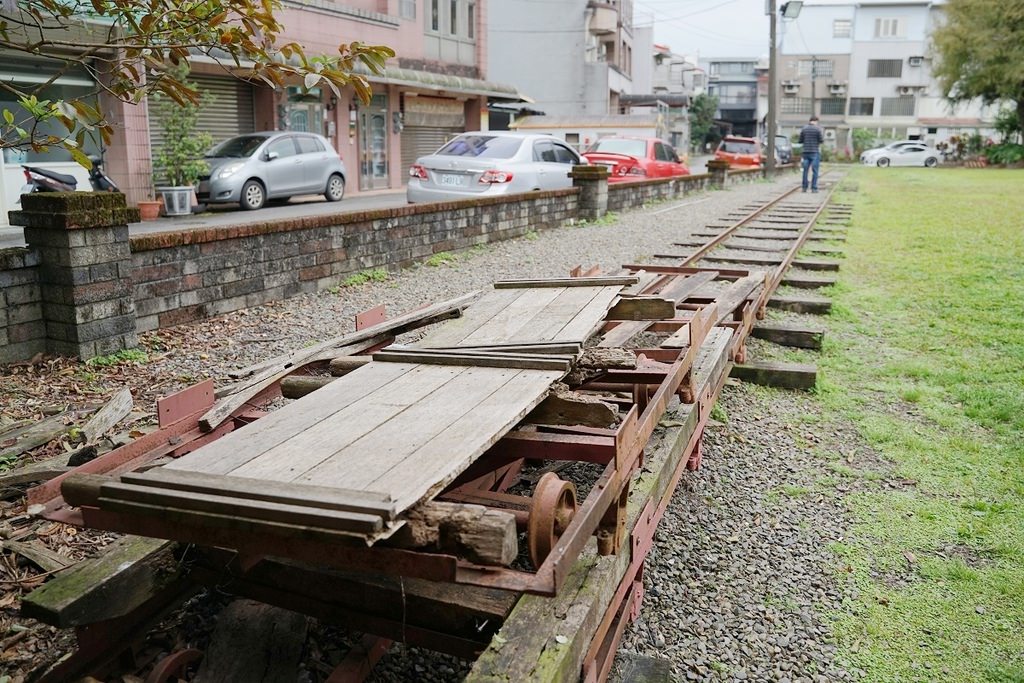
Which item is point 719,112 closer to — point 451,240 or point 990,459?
point 451,240

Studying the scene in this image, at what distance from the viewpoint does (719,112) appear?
8431cm

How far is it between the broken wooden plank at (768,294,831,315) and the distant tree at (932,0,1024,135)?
4253 cm

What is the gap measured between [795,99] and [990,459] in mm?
75666

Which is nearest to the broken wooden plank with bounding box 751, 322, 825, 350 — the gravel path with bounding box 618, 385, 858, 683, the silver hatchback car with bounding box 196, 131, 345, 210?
the gravel path with bounding box 618, 385, 858, 683

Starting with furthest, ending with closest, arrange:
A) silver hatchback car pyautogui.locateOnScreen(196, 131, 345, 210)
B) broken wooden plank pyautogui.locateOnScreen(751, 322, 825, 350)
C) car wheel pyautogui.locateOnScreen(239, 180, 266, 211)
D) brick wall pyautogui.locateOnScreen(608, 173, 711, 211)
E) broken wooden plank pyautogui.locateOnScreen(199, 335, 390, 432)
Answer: brick wall pyautogui.locateOnScreen(608, 173, 711, 211), car wheel pyautogui.locateOnScreen(239, 180, 266, 211), silver hatchback car pyautogui.locateOnScreen(196, 131, 345, 210), broken wooden plank pyautogui.locateOnScreen(751, 322, 825, 350), broken wooden plank pyautogui.locateOnScreen(199, 335, 390, 432)

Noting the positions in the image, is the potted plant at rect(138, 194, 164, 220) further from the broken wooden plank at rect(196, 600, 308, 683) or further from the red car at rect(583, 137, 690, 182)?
the broken wooden plank at rect(196, 600, 308, 683)

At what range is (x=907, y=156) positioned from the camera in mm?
52250

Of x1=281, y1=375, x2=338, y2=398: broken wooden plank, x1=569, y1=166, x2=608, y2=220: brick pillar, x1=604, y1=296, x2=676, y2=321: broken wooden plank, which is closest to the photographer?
x1=281, y1=375, x2=338, y2=398: broken wooden plank

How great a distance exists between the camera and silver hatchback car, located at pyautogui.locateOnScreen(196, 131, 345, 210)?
16.9m

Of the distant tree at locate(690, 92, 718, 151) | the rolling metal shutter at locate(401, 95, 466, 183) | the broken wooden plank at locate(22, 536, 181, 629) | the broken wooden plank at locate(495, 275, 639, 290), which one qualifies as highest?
the distant tree at locate(690, 92, 718, 151)

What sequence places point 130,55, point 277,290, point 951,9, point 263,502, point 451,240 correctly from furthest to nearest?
point 951,9, point 451,240, point 277,290, point 130,55, point 263,502

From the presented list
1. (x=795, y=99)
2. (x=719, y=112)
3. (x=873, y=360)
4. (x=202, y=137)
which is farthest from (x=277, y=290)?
(x=719, y=112)

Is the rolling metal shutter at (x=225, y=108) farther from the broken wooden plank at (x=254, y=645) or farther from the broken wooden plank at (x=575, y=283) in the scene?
the broken wooden plank at (x=254, y=645)

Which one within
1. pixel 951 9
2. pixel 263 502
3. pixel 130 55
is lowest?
pixel 263 502
